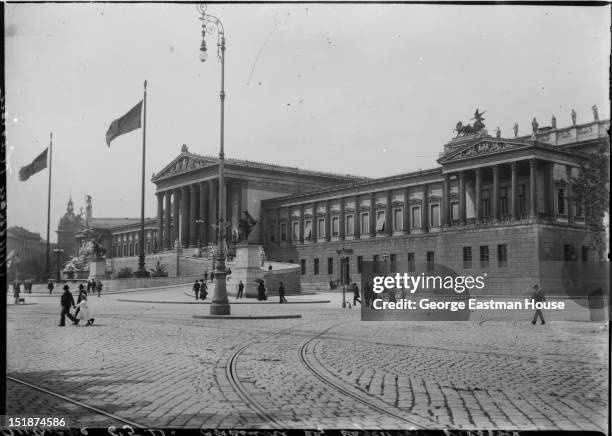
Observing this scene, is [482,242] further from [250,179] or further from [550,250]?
[250,179]

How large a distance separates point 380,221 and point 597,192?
62072mm

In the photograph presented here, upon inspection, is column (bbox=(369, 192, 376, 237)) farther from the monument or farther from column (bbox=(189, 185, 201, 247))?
the monument

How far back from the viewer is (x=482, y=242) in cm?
3491

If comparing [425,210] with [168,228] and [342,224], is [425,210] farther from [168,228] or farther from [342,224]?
[168,228]

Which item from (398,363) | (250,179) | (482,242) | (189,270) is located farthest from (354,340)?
(189,270)

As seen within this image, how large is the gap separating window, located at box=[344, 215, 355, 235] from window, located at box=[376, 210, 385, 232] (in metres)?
3.67

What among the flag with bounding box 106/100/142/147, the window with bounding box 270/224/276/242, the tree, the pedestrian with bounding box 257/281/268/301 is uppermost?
the window with bounding box 270/224/276/242

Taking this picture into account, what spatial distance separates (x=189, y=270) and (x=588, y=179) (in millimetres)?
65254

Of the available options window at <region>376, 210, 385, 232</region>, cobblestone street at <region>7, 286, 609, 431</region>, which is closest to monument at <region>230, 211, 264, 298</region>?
cobblestone street at <region>7, 286, 609, 431</region>

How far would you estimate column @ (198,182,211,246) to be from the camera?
8150cm

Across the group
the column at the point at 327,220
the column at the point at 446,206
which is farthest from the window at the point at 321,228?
the column at the point at 446,206

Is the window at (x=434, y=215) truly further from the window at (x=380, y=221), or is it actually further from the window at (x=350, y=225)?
the window at (x=350, y=225)

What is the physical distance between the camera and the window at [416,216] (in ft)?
218

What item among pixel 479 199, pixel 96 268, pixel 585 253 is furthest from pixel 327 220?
pixel 585 253
